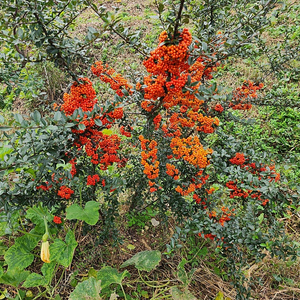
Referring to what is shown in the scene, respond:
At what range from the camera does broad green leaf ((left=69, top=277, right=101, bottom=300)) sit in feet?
4.86

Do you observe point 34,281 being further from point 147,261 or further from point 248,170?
point 248,170

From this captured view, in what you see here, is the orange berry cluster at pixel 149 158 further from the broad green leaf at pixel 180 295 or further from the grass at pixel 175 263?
the broad green leaf at pixel 180 295

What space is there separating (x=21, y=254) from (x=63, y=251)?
0.34 meters

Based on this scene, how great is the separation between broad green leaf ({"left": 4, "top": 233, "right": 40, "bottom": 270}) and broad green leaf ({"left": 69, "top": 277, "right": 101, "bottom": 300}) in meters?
0.44

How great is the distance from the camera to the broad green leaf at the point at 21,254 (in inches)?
65.1

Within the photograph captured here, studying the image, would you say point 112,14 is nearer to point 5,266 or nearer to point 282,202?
point 282,202

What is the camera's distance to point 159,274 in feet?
6.59

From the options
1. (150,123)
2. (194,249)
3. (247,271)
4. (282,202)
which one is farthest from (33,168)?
(247,271)

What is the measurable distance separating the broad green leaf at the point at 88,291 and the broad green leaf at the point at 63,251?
17 centimetres

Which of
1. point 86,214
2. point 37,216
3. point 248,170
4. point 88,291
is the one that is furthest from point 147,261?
point 248,170

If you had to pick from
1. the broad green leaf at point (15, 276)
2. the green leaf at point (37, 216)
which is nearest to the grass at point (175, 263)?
the broad green leaf at point (15, 276)

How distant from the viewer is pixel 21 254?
1700mm

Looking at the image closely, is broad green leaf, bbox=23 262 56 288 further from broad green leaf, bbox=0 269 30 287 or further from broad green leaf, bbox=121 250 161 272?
broad green leaf, bbox=121 250 161 272

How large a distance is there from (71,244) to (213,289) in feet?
3.90
